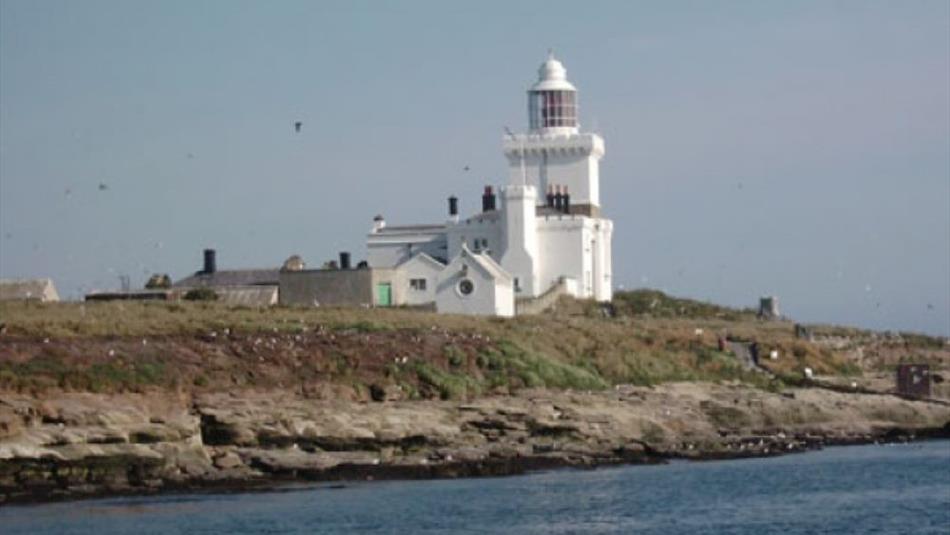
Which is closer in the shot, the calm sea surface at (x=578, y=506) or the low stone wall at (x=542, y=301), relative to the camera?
the calm sea surface at (x=578, y=506)

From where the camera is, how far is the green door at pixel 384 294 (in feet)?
244

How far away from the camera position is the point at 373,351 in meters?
54.1

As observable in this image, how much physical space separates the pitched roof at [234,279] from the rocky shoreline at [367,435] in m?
23.4

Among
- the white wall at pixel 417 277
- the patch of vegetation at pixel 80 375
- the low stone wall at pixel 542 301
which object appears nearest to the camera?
the patch of vegetation at pixel 80 375

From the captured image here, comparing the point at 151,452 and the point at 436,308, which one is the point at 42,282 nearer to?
the point at 436,308

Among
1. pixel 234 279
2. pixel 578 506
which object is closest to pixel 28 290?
pixel 234 279

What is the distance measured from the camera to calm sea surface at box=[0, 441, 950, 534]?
3909cm

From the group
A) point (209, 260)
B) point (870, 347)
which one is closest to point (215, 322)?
point (209, 260)

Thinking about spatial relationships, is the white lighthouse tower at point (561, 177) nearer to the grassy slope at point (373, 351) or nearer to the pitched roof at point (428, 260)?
the pitched roof at point (428, 260)

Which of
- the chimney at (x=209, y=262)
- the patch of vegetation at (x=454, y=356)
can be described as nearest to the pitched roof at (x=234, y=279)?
the chimney at (x=209, y=262)

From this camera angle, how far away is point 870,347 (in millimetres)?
78250

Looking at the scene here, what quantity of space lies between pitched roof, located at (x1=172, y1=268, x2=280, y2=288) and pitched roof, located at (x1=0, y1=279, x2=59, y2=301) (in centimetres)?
751

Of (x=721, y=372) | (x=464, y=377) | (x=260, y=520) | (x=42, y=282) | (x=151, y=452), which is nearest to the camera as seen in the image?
(x=260, y=520)

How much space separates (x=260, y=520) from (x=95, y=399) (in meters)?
7.91
